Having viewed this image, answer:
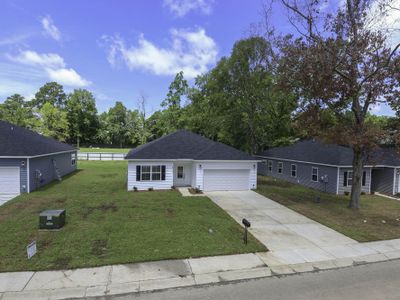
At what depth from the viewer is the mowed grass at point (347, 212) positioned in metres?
11.6

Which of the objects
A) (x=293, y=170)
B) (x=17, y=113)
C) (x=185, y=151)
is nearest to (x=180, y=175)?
(x=185, y=151)

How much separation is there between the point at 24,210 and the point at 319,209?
14.9 metres

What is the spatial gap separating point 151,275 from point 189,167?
1474 centimetres

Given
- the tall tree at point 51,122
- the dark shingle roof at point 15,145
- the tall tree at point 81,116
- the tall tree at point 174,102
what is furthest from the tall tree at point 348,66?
the tall tree at point 81,116

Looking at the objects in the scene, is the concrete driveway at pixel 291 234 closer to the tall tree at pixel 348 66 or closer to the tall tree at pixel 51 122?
the tall tree at pixel 348 66

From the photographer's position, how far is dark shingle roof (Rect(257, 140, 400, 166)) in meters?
21.2

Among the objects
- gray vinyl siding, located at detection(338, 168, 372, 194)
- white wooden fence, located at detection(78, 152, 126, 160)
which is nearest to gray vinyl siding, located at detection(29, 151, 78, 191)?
white wooden fence, located at detection(78, 152, 126, 160)

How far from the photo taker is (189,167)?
21750mm

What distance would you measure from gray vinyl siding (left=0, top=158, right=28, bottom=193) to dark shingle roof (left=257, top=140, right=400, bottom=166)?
19091 mm

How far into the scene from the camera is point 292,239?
407 inches

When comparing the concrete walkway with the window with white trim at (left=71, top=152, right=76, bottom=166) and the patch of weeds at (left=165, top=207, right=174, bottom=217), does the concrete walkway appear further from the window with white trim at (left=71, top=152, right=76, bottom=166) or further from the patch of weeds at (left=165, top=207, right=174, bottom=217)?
the window with white trim at (left=71, top=152, right=76, bottom=166)

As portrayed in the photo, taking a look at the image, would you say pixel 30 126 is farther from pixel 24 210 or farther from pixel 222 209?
pixel 222 209

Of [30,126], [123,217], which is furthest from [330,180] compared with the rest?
[30,126]

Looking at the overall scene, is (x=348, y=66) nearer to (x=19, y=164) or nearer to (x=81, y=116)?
(x=19, y=164)
